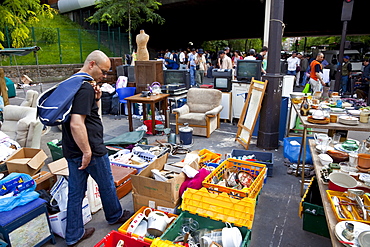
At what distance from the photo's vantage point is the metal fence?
16.3 m

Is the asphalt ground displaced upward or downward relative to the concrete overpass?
downward

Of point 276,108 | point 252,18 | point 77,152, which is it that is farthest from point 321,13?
point 77,152

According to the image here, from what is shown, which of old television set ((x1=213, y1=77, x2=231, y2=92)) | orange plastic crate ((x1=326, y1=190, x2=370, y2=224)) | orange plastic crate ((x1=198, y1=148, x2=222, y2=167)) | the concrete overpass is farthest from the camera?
the concrete overpass

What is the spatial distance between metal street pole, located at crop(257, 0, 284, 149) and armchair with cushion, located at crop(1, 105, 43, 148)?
421cm

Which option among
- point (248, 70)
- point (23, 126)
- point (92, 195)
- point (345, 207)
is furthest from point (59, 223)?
point (248, 70)

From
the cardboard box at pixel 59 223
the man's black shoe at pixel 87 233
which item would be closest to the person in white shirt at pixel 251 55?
the man's black shoe at pixel 87 233

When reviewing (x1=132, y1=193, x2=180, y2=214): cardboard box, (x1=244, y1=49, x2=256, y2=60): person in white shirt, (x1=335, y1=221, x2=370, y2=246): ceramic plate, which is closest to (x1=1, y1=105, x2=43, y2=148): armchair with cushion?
(x1=132, y1=193, x2=180, y2=214): cardboard box

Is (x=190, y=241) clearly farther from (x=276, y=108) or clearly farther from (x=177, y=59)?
(x=177, y=59)

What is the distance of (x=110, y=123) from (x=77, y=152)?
512 centimetres

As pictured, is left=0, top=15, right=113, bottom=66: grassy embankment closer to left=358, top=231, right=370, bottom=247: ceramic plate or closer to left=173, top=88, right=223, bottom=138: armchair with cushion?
left=173, top=88, right=223, bottom=138: armchair with cushion

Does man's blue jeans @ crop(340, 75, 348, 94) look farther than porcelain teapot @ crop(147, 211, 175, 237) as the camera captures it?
Yes

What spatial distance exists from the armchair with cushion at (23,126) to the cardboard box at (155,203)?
2640 mm

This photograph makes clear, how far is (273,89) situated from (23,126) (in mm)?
4576

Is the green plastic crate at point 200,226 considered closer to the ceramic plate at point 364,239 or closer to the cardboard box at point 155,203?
the cardboard box at point 155,203
